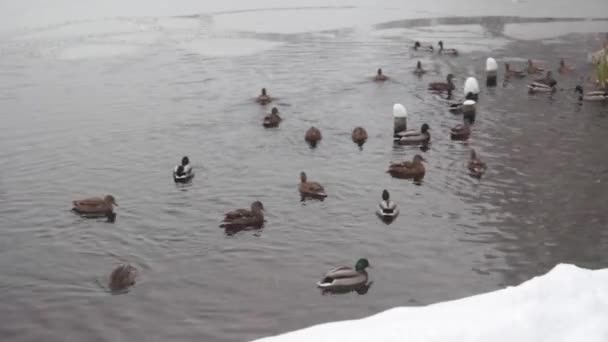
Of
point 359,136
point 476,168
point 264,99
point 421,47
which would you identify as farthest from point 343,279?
point 421,47

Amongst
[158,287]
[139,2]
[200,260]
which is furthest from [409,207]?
[139,2]

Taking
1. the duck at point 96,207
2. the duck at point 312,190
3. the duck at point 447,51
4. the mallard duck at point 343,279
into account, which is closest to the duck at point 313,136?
the duck at point 312,190

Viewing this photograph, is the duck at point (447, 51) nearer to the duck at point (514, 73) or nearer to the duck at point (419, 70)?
the duck at point (419, 70)

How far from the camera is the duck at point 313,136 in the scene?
22.0m

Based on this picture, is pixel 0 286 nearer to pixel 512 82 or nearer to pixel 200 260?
pixel 200 260

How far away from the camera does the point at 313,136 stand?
2202 cm

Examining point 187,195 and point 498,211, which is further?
point 187,195

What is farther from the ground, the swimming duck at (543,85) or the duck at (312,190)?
the swimming duck at (543,85)

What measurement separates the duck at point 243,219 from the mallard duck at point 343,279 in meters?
3.19

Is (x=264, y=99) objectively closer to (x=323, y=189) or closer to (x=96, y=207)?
(x=323, y=189)

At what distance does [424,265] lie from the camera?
1361cm

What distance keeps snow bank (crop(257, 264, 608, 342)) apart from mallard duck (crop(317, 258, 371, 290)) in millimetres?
3747

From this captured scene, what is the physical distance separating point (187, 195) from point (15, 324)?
6566 millimetres

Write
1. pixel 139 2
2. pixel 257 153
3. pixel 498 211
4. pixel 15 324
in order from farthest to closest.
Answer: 1. pixel 139 2
2. pixel 257 153
3. pixel 498 211
4. pixel 15 324
